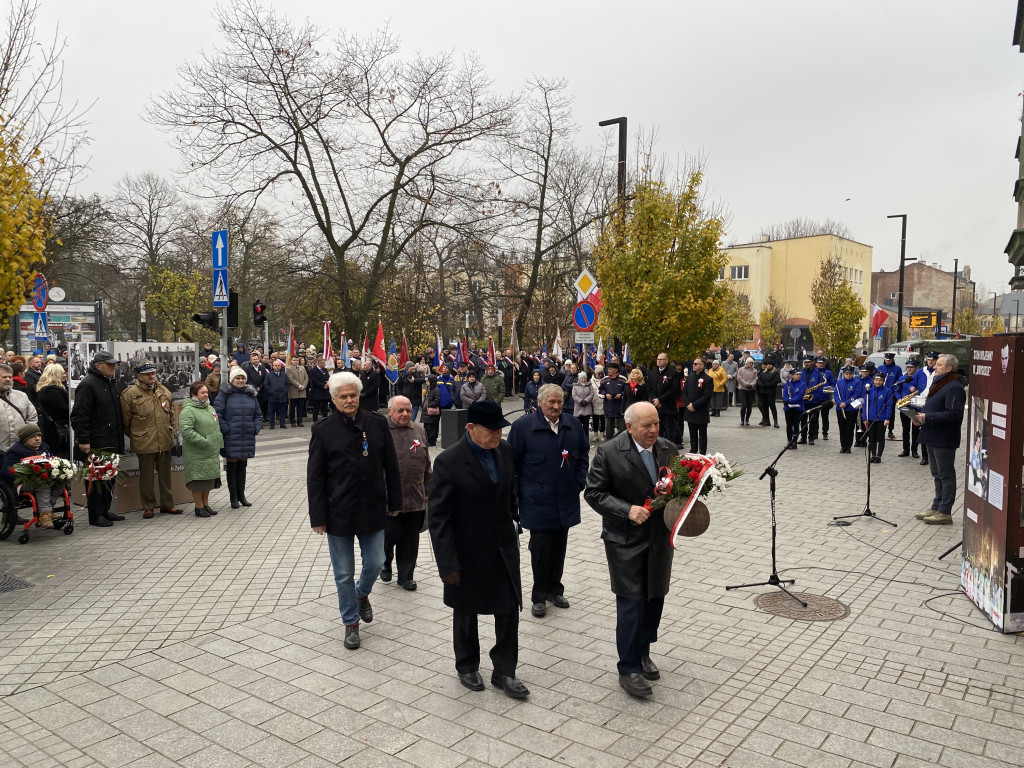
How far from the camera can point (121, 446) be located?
1005 cm

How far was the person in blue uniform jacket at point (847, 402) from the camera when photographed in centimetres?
1625

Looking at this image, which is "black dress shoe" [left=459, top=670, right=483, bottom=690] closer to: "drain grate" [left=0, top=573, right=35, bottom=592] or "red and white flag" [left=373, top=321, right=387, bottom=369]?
"drain grate" [left=0, top=573, right=35, bottom=592]

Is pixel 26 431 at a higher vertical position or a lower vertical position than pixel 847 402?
higher

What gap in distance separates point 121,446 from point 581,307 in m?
9.35

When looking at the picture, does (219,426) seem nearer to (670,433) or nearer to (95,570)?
(95,570)

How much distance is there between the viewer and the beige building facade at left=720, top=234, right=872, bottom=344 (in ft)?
237

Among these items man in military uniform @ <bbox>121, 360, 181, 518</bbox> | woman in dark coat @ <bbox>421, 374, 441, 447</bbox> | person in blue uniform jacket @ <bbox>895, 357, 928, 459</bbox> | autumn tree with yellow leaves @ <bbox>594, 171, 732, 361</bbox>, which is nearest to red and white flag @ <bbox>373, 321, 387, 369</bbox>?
woman in dark coat @ <bbox>421, 374, 441, 447</bbox>

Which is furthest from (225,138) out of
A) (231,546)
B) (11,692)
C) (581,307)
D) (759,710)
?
(759,710)

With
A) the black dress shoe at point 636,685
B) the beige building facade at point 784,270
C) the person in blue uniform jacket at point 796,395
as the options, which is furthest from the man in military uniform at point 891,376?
the beige building facade at point 784,270

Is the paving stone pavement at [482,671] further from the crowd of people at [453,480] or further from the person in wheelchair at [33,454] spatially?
the person in wheelchair at [33,454]

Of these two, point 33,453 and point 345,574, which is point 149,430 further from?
point 345,574

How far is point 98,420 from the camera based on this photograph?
969 cm

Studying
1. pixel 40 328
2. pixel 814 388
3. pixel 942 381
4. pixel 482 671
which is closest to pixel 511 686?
pixel 482 671

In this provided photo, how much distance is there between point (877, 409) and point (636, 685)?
11539mm
